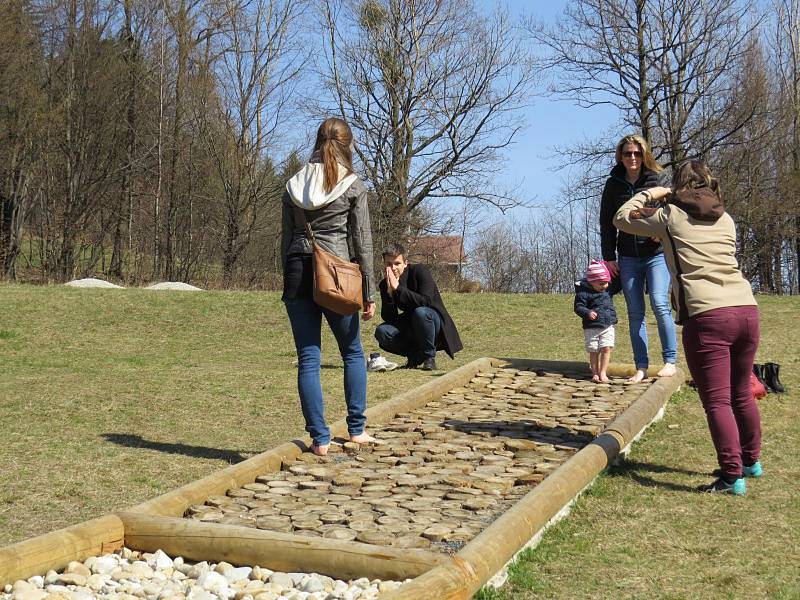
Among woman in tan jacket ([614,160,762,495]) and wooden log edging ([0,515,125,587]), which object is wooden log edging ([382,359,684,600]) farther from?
wooden log edging ([0,515,125,587])

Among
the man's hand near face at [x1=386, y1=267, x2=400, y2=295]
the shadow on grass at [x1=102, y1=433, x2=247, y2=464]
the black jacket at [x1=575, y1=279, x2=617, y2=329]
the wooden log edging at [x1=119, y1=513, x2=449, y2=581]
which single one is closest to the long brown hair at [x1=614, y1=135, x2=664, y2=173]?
the black jacket at [x1=575, y1=279, x2=617, y2=329]

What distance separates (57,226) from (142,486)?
72.6ft

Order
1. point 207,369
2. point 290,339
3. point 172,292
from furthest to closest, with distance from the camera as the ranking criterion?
point 172,292, point 290,339, point 207,369

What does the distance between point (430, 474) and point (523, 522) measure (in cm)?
141

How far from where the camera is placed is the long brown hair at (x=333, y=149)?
574 centimetres

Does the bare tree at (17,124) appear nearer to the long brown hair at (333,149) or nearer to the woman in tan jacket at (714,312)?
the long brown hair at (333,149)

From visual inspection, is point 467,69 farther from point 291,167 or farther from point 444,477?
point 444,477

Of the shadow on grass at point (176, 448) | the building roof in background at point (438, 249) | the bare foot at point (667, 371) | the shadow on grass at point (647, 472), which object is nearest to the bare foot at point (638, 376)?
the bare foot at point (667, 371)

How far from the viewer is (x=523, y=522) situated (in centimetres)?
407

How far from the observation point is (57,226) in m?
25.9

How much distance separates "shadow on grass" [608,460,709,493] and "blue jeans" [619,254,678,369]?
219 centimetres

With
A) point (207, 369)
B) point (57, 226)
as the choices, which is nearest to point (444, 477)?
point (207, 369)

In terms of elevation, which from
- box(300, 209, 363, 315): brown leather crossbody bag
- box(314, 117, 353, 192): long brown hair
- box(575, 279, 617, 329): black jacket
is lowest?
box(575, 279, 617, 329): black jacket

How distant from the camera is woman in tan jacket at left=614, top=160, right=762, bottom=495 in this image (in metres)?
5.22
